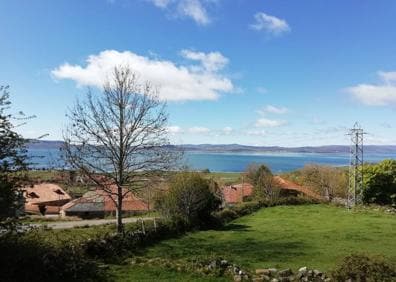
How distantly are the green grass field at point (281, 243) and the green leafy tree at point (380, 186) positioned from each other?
15933 millimetres

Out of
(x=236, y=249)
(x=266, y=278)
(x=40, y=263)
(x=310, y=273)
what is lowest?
(x=236, y=249)

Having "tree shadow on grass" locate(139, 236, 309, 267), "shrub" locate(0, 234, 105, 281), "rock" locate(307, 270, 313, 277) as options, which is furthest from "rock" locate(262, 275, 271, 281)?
"shrub" locate(0, 234, 105, 281)

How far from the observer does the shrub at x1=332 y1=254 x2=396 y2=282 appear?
14742 millimetres

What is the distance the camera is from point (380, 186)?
59.3 m

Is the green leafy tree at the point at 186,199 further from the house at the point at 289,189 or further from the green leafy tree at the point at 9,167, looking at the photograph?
the house at the point at 289,189

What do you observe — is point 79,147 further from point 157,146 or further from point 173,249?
point 173,249

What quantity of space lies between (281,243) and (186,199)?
861cm

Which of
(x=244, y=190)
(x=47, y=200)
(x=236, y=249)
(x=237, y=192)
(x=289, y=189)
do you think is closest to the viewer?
(x=236, y=249)

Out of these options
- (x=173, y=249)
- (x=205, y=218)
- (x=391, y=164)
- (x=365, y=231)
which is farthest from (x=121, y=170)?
(x=391, y=164)

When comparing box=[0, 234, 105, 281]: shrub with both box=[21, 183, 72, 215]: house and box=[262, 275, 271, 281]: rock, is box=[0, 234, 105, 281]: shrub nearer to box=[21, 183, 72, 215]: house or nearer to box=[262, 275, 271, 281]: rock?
box=[262, 275, 271, 281]: rock

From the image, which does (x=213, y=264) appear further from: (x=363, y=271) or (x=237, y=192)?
(x=237, y=192)

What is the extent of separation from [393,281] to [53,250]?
11574 mm

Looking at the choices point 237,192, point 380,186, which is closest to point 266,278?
point 380,186

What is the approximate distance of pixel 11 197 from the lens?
13.1 metres
